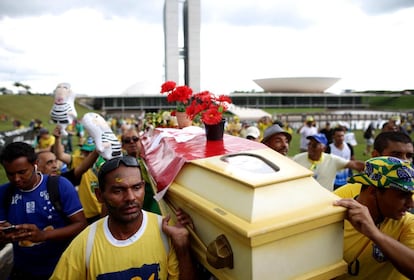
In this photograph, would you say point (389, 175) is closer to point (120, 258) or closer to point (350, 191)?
Result: point (350, 191)

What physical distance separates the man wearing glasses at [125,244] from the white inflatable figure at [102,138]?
5.14 feet

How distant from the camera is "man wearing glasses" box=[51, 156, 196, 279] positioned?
154cm

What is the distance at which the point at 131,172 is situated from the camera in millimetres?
1635

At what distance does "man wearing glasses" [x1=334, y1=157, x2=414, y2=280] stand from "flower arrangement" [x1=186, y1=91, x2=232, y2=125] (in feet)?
3.41

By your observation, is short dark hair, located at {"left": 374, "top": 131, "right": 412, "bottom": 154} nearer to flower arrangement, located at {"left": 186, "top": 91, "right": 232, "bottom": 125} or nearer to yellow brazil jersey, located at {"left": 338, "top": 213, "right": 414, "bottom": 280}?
yellow brazil jersey, located at {"left": 338, "top": 213, "right": 414, "bottom": 280}

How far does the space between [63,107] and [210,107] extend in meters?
2.93

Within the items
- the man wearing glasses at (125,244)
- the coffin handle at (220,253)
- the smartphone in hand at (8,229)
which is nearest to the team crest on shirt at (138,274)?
the man wearing glasses at (125,244)

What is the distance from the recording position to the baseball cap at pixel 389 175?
4.84ft

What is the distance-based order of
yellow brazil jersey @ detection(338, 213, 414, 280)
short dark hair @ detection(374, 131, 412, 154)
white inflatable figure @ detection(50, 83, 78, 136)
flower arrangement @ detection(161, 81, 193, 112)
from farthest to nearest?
white inflatable figure @ detection(50, 83, 78, 136), flower arrangement @ detection(161, 81, 193, 112), short dark hair @ detection(374, 131, 412, 154), yellow brazil jersey @ detection(338, 213, 414, 280)

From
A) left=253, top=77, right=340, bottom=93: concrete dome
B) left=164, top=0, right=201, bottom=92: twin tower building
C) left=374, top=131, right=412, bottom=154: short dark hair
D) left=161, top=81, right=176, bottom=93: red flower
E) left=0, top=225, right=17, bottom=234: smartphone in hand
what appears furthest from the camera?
left=253, top=77, right=340, bottom=93: concrete dome

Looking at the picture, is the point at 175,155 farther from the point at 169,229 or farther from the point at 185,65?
the point at 185,65

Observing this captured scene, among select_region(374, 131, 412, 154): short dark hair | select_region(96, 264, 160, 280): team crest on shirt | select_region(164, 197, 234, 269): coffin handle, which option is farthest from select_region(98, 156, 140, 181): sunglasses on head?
select_region(374, 131, 412, 154): short dark hair

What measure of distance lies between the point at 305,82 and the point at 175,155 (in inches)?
3008

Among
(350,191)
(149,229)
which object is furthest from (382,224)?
(149,229)
